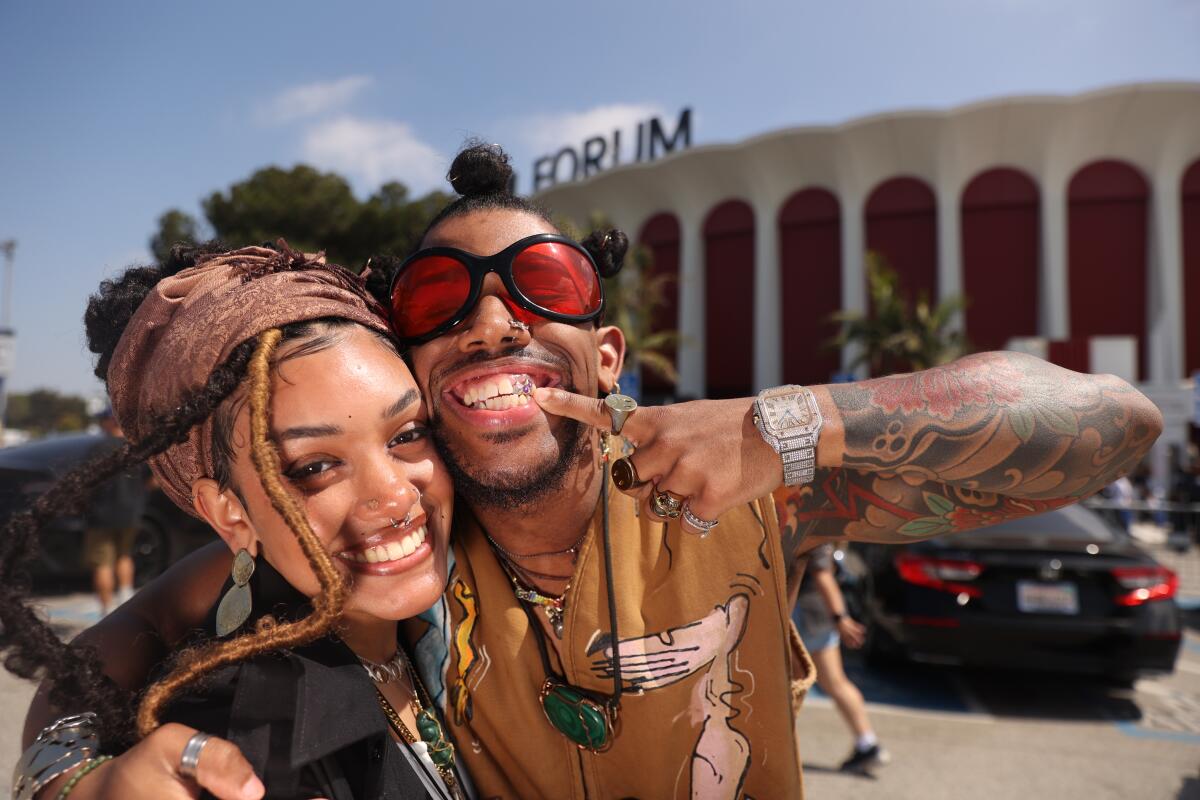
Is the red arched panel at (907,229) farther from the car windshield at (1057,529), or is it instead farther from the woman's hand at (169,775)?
the woman's hand at (169,775)

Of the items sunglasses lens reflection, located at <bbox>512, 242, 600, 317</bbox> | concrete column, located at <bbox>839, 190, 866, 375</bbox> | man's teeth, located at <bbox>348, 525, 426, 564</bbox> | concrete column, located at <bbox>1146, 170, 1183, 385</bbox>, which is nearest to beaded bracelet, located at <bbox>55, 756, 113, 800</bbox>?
man's teeth, located at <bbox>348, 525, 426, 564</bbox>

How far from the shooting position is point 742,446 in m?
1.72

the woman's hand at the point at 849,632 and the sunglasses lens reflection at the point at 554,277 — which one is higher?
the sunglasses lens reflection at the point at 554,277

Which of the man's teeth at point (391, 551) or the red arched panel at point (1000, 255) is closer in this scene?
the man's teeth at point (391, 551)

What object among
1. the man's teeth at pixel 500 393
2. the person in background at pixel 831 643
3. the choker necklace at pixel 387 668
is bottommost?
the person in background at pixel 831 643

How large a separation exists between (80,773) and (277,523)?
1.80 feet

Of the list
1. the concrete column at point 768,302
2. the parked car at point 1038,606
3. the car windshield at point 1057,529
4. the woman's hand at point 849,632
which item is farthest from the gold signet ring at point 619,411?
the concrete column at point 768,302

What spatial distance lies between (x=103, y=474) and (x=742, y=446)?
4.37 ft

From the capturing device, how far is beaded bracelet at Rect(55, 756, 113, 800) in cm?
139

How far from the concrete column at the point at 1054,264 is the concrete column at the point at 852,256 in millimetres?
6006

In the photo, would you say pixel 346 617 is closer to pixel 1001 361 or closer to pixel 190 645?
pixel 190 645

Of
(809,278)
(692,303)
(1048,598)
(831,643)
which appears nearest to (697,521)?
(831,643)

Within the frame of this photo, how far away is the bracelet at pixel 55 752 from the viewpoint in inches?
56.7

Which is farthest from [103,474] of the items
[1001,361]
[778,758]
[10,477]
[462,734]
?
[10,477]
